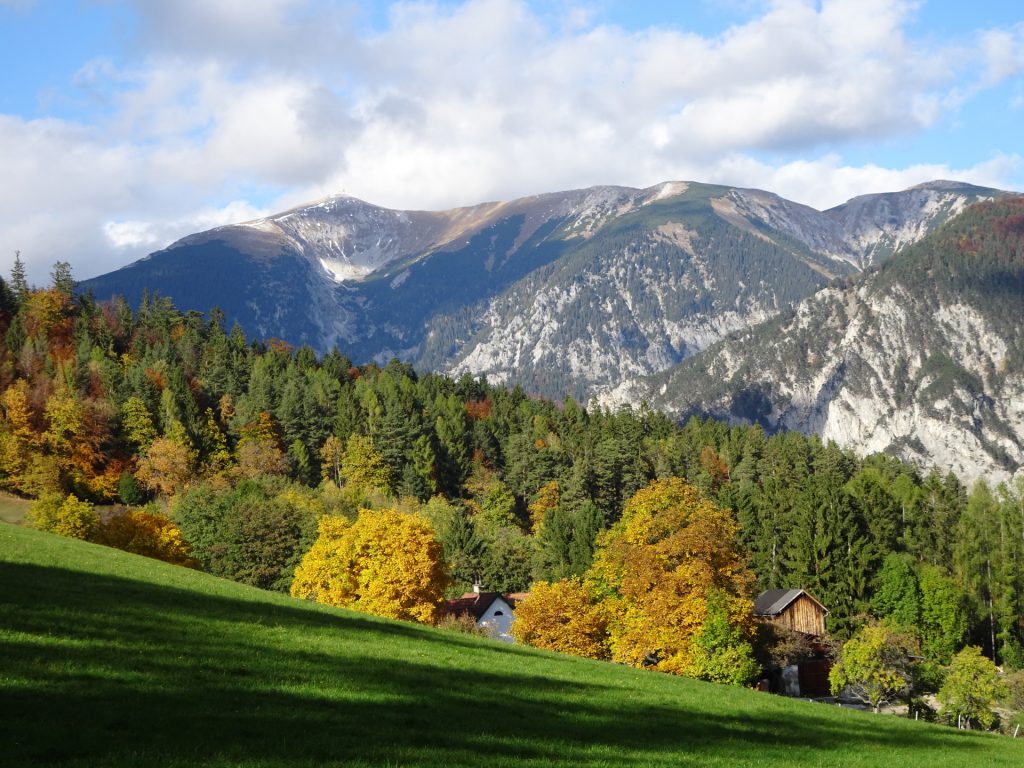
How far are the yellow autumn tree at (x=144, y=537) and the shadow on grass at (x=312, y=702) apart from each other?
4939 centimetres

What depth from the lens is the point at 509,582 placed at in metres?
106

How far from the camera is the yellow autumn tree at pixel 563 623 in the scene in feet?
217

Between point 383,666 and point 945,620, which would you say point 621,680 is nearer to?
point 383,666

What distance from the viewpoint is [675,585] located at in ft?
200

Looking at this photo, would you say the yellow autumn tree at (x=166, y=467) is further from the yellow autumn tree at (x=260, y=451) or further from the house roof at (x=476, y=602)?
the house roof at (x=476, y=602)

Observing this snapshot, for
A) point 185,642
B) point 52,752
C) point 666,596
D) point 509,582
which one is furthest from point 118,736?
point 509,582

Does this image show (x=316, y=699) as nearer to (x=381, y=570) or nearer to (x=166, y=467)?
(x=381, y=570)

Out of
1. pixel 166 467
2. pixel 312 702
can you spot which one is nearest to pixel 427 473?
pixel 166 467

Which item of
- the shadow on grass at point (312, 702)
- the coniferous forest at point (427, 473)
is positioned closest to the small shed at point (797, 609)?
the coniferous forest at point (427, 473)

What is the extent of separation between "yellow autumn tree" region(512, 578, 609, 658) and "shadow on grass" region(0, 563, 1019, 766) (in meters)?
33.5

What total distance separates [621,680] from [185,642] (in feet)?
50.5

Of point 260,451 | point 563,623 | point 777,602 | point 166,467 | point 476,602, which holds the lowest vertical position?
point 476,602

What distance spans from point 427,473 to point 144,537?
2493 inches

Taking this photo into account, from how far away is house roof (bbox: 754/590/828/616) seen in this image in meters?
84.1
